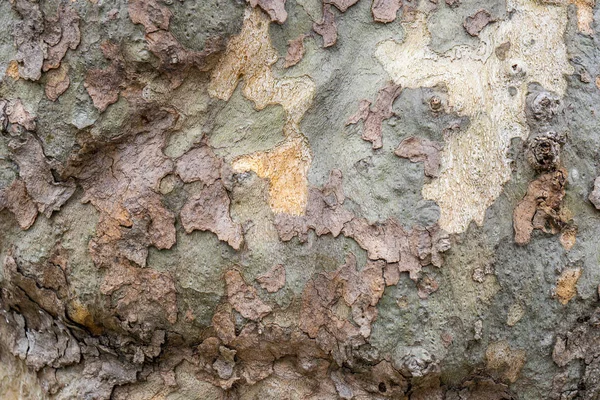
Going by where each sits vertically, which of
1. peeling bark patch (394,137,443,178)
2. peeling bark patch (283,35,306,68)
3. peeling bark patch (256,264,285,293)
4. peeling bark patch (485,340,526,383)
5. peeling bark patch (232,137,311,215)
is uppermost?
peeling bark patch (283,35,306,68)

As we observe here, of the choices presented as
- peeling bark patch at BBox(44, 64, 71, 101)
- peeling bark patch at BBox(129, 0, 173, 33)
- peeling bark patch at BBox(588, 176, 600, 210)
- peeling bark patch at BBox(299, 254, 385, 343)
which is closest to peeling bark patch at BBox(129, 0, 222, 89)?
peeling bark patch at BBox(129, 0, 173, 33)

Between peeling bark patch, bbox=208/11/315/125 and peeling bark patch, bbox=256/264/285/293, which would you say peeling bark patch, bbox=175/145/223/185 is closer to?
peeling bark patch, bbox=208/11/315/125

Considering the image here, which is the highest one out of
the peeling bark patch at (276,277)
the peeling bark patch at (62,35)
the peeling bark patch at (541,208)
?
the peeling bark patch at (62,35)

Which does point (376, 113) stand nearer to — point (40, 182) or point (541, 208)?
point (541, 208)

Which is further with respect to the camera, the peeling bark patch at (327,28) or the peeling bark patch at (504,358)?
the peeling bark patch at (327,28)

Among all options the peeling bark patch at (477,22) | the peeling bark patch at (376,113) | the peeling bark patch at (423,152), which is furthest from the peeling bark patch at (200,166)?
the peeling bark patch at (477,22)

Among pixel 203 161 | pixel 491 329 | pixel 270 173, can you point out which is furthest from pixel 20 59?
pixel 491 329

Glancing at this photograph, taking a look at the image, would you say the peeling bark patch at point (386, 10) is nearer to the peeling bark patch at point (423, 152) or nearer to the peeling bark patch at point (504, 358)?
the peeling bark patch at point (423, 152)

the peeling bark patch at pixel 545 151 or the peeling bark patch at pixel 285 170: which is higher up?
the peeling bark patch at pixel 285 170
